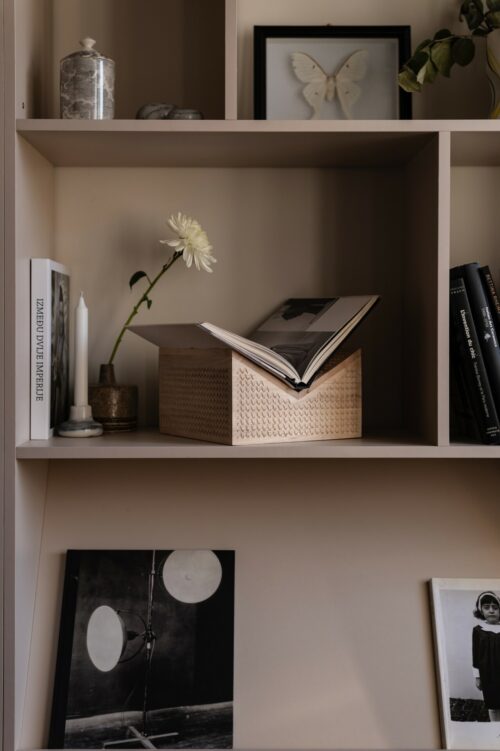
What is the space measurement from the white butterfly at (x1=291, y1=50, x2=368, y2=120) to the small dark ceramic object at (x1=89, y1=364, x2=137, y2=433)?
0.53 m

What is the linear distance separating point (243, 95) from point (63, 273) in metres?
0.41

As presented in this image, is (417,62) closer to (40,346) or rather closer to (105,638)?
(40,346)

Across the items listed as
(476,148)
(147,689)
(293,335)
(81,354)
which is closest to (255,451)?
(293,335)

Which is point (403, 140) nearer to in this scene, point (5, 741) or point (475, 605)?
point (475, 605)

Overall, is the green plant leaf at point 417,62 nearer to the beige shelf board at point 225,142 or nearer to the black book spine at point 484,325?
the beige shelf board at point 225,142

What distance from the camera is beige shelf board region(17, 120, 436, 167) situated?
1.14m

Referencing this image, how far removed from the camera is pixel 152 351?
1.39 m

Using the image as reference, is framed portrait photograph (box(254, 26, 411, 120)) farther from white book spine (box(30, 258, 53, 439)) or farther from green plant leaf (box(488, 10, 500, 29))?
white book spine (box(30, 258, 53, 439))

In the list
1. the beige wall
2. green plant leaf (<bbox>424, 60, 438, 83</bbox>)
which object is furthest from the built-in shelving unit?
green plant leaf (<bbox>424, 60, 438, 83</bbox>)

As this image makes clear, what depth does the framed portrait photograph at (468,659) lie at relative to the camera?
1265mm

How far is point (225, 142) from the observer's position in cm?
121

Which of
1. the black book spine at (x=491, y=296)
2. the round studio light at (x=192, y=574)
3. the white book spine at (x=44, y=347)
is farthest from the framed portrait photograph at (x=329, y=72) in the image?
the round studio light at (x=192, y=574)

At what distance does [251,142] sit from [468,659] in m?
0.85

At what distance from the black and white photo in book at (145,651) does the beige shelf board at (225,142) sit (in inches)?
24.4
